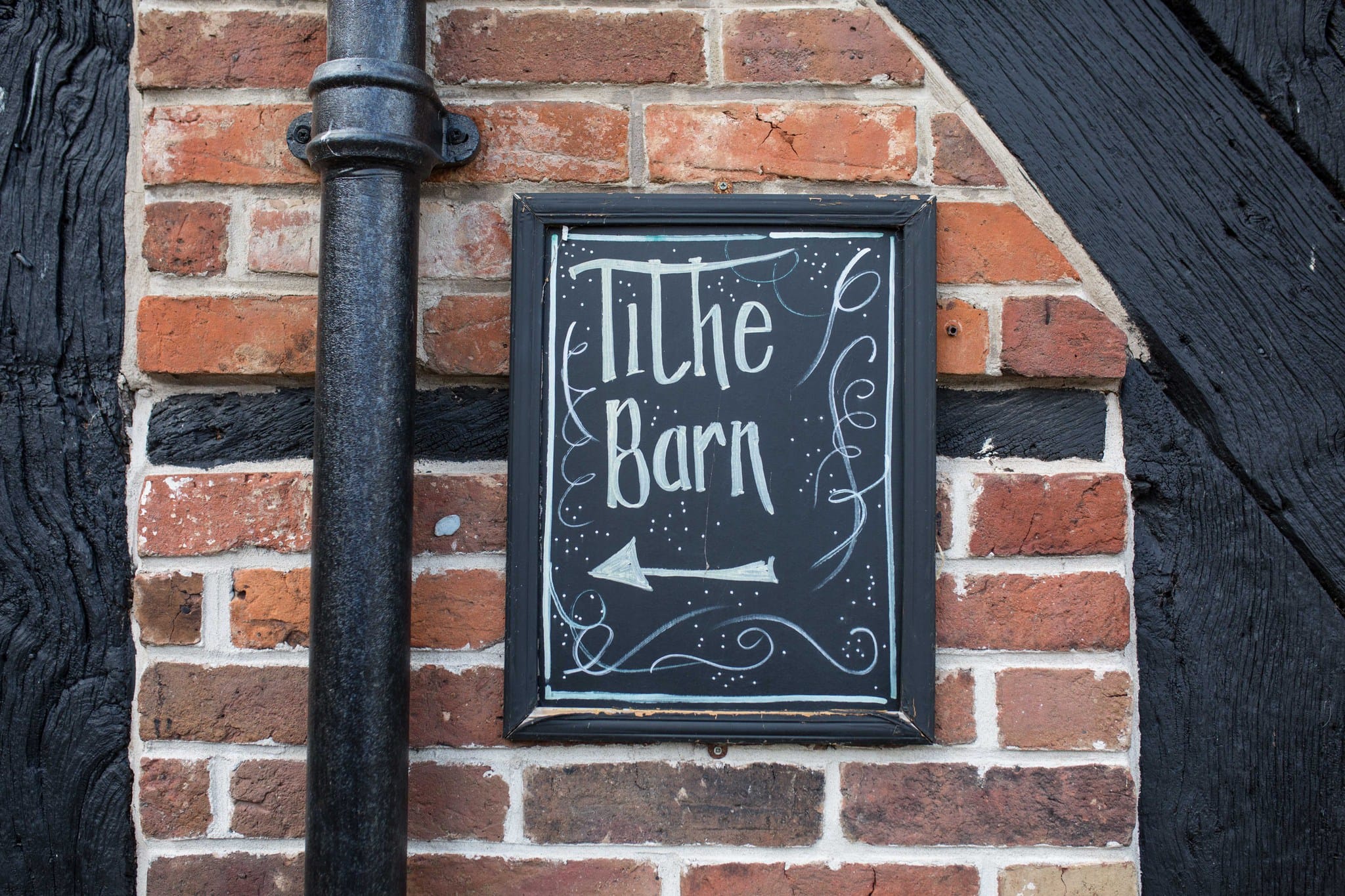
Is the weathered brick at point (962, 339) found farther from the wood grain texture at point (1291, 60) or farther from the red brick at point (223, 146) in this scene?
the red brick at point (223, 146)

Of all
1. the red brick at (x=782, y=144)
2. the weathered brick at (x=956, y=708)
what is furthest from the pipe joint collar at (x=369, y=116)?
the weathered brick at (x=956, y=708)

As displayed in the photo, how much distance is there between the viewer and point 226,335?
2.75 feet

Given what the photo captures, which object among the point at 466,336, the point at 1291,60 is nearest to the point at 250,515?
the point at 466,336

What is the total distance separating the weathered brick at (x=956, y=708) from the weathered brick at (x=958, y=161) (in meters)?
0.51

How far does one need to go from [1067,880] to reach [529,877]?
0.55 metres

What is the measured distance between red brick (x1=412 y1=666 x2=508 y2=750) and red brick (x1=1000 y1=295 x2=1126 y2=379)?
0.65 metres

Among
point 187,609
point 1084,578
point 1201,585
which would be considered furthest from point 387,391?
point 1201,585

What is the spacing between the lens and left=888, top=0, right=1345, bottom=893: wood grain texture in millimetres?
Answer: 852

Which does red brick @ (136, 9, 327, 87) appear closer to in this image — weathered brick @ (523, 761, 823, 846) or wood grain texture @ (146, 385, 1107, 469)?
wood grain texture @ (146, 385, 1107, 469)

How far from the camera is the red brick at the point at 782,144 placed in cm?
85

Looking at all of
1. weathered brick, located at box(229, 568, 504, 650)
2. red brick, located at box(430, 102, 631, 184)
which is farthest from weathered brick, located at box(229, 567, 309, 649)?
red brick, located at box(430, 102, 631, 184)

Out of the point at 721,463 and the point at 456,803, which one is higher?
the point at 721,463

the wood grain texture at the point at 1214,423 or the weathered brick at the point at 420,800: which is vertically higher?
the wood grain texture at the point at 1214,423

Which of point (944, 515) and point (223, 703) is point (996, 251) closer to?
point (944, 515)
